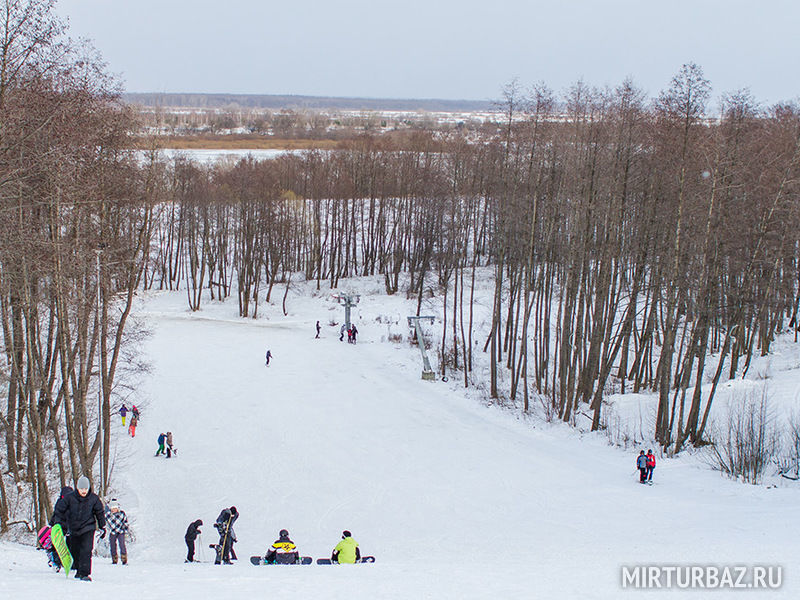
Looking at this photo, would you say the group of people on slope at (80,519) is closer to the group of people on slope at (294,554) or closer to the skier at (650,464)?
the group of people on slope at (294,554)

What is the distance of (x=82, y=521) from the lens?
8.56 meters

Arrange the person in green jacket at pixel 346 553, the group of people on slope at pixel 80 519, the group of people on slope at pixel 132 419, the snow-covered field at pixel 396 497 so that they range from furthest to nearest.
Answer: the group of people on slope at pixel 132 419
the person in green jacket at pixel 346 553
the snow-covered field at pixel 396 497
the group of people on slope at pixel 80 519

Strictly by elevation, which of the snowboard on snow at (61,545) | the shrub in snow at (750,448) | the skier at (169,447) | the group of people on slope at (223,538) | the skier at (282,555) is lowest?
the skier at (169,447)

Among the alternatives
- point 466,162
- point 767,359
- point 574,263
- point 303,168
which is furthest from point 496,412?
point 303,168

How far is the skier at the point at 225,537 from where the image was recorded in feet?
46.2

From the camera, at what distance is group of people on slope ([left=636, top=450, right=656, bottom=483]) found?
18.4 m

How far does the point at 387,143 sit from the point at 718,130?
176 ft

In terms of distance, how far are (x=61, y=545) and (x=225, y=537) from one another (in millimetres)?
5786

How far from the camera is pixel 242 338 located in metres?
42.8

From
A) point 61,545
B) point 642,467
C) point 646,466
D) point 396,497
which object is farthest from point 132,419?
point 646,466

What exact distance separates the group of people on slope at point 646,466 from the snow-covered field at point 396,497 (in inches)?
20.4

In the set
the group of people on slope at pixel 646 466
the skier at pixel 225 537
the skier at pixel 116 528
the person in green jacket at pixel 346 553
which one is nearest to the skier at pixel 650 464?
the group of people on slope at pixel 646 466

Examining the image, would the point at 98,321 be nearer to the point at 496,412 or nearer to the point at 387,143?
the point at 496,412

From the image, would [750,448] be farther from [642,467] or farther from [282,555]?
[282,555]
